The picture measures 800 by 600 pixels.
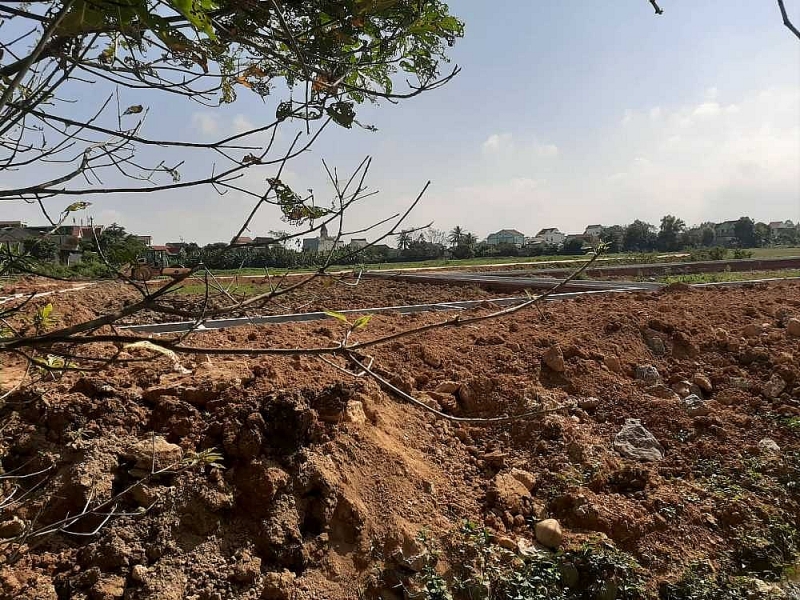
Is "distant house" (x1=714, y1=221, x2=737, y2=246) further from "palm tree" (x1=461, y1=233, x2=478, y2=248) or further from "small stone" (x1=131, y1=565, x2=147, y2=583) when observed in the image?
"small stone" (x1=131, y1=565, x2=147, y2=583)

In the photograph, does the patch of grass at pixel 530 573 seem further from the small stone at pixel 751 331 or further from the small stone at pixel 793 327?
the small stone at pixel 793 327

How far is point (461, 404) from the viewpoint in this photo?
4680mm

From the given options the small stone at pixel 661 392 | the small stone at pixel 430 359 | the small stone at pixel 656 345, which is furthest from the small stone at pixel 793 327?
the small stone at pixel 430 359

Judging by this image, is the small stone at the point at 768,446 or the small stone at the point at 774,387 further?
the small stone at the point at 774,387

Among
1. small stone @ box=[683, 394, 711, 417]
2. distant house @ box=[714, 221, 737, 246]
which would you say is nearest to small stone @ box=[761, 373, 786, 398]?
small stone @ box=[683, 394, 711, 417]

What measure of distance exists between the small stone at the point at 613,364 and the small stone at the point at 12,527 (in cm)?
509

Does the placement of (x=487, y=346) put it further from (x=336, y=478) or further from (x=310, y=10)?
(x=310, y=10)

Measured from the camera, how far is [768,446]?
4574mm

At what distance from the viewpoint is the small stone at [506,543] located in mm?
3367

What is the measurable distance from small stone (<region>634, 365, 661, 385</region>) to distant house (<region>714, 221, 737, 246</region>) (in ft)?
215

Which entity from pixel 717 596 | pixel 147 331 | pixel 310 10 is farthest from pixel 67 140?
pixel 147 331

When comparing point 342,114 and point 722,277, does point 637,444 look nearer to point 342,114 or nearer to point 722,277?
point 342,114

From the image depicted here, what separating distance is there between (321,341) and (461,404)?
1.51m

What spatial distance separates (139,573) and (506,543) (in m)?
2.16
